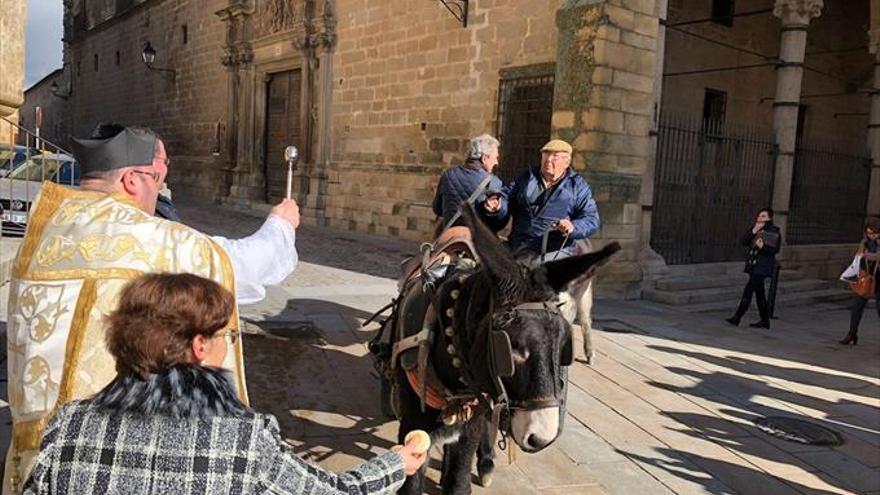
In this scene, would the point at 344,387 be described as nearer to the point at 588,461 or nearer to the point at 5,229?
the point at 588,461

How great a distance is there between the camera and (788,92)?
490 inches

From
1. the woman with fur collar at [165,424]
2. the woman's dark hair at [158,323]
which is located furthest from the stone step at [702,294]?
the woman's dark hair at [158,323]

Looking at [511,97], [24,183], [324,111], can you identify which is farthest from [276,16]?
[511,97]

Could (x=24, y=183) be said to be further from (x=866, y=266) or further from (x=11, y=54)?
(x=866, y=266)

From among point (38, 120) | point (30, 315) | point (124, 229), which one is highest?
point (38, 120)

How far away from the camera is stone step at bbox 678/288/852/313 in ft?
33.4

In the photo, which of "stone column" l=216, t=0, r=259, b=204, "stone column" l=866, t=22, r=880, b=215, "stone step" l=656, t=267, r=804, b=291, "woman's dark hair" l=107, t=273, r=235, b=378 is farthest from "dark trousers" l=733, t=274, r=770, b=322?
"stone column" l=216, t=0, r=259, b=204

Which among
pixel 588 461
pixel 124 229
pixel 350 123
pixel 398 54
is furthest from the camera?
pixel 350 123

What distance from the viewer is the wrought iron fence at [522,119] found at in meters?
11.6

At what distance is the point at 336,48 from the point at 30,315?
51.3 ft

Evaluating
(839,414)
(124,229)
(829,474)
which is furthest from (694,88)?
(124,229)

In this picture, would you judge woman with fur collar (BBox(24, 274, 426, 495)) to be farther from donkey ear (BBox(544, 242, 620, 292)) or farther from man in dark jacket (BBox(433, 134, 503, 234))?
man in dark jacket (BBox(433, 134, 503, 234))

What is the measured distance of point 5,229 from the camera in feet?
33.8

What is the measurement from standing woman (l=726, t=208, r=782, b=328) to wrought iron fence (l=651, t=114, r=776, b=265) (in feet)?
6.47
